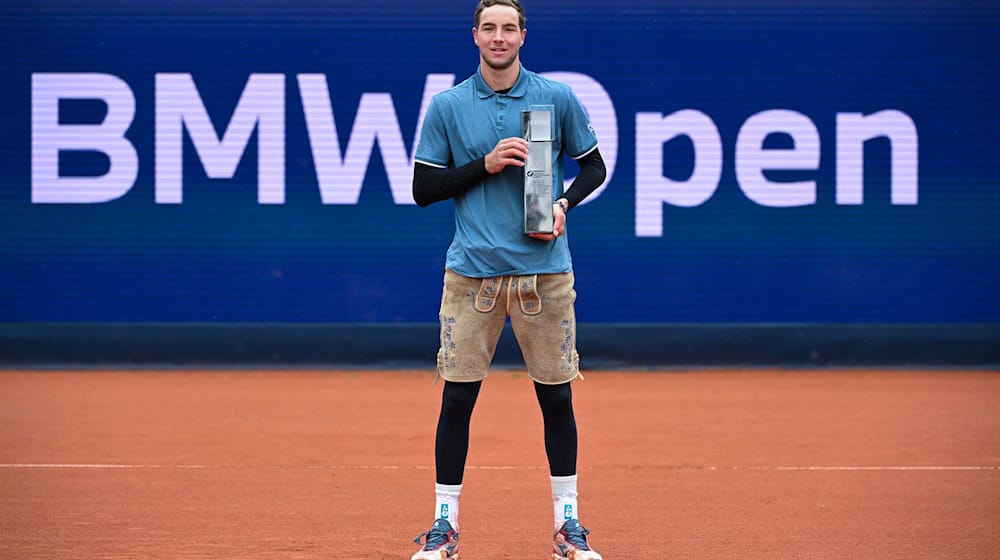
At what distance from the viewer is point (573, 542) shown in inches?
190

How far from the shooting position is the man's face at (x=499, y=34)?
475 centimetres

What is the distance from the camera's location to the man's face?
15.6 ft

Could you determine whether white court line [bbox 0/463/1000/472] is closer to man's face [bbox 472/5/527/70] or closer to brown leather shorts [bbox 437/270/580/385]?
brown leather shorts [bbox 437/270/580/385]

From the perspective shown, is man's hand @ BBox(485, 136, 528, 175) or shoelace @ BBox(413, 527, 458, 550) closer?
man's hand @ BBox(485, 136, 528, 175)

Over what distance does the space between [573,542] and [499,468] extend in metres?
2.45

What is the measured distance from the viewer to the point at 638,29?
1226 centimetres

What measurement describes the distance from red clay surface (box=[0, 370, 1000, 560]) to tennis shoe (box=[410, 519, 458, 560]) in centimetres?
33

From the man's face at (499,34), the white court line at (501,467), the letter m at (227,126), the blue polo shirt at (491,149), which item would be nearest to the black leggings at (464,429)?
the blue polo shirt at (491,149)

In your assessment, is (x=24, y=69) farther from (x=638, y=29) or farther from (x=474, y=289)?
(x=474, y=289)

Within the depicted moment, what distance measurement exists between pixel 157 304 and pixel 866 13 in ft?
22.4

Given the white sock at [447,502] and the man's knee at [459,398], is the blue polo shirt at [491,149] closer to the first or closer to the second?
the man's knee at [459,398]

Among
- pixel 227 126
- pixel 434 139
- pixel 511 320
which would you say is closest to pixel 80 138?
pixel 227 126

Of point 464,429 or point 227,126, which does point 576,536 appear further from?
point 227,126

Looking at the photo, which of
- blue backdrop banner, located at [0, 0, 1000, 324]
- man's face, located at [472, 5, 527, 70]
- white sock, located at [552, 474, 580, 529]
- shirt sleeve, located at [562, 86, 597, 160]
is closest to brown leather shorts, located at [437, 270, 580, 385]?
white sock, located at [552, 474, 580, 529]
